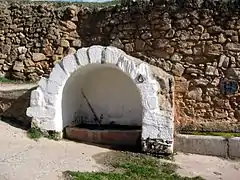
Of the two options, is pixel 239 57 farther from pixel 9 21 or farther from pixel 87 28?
pixel 9 21

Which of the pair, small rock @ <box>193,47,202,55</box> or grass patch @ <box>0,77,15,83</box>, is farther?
grass patch @ <box>0,77,15,83</box>

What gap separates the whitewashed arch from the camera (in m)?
7.31

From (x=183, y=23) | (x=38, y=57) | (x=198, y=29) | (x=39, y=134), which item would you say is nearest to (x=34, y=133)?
(x=39, y=134)

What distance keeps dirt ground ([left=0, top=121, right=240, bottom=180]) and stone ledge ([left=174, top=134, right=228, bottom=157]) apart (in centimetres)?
13

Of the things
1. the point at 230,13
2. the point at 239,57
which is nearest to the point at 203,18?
the point at 230,13

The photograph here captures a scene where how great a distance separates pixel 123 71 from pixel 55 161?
2155mm

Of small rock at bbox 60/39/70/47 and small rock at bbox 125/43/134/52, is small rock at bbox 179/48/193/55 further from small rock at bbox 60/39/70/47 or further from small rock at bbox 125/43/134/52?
small rock at bbox 60/39/70/47

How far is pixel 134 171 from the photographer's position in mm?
6305

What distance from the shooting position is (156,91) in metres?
7.36

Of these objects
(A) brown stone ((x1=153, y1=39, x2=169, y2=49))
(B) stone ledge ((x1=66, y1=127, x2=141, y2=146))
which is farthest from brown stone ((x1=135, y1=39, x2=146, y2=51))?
(B) stone ledge ((x1=66, y1=127, x2=141, y2=146))

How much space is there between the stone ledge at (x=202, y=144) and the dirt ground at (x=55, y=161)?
0.41 feet

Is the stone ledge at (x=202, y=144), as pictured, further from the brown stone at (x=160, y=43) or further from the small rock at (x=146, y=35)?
the small rock at (x=146, y=35)

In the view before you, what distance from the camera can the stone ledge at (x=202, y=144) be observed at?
7.54 metres

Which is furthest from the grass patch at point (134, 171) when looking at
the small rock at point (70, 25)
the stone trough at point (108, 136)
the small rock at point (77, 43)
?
the small rock at point (70, 25)
